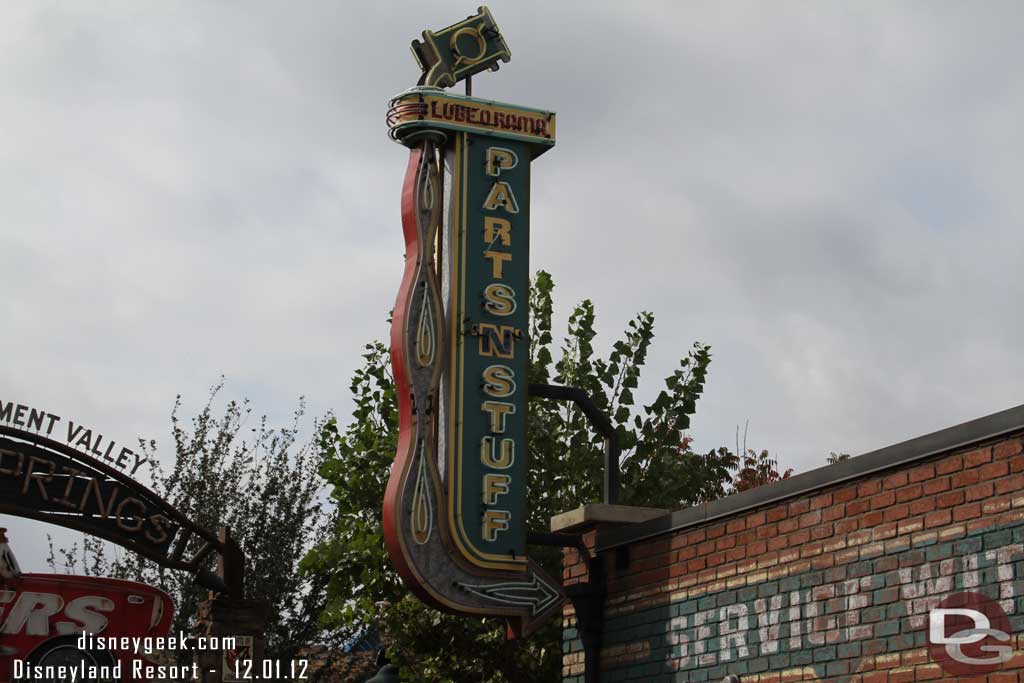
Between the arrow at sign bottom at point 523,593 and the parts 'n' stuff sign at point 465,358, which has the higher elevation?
the parts 'n' stuff sign at point 465,358

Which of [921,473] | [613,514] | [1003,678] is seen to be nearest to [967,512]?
[921,473]

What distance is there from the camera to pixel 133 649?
24.0m

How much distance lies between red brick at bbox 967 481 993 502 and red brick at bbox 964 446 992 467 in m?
0.17

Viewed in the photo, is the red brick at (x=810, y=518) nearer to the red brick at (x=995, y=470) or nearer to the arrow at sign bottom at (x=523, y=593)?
the red brick at (x=995, y=470)

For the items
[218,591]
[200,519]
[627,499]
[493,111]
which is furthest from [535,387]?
[200,519]

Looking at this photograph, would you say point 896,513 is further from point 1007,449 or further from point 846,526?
point 1007,449

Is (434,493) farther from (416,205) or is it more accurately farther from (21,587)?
(21,587)

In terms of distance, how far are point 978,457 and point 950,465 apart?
0.30 metres

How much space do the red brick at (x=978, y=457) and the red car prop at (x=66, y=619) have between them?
16978mm

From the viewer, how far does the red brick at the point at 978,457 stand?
34.2ft

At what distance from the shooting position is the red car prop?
23516 millimetres

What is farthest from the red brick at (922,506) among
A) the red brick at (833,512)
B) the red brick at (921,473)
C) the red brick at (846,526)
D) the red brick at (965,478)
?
the red brick at (833,512)

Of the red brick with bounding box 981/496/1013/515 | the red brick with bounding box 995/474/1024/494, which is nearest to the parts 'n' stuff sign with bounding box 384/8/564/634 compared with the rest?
the red brick with bounding box 981/496/1013/515

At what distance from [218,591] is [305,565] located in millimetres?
4474
